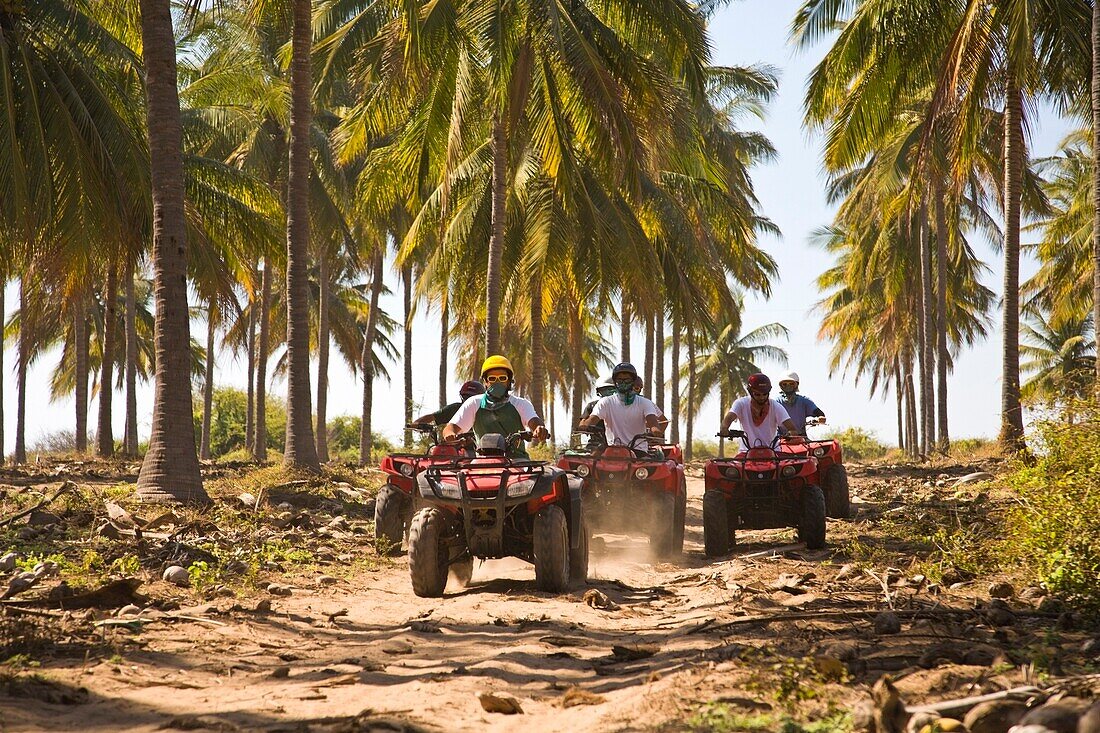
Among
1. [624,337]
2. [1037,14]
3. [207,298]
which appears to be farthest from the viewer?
[624,337]

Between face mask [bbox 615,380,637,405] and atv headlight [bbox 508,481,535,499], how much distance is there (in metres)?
3.88

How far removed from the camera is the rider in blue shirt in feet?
39.9

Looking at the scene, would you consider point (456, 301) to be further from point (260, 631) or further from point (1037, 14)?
point (260, 631)

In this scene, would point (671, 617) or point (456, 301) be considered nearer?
point (671, 617)

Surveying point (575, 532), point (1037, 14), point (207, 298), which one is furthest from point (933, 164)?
point (575, 532)

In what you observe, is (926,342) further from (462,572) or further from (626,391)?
(462,572)

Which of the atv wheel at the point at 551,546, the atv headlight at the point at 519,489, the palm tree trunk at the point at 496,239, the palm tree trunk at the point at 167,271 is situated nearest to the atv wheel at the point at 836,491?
the atv wheel at the point at 551,546

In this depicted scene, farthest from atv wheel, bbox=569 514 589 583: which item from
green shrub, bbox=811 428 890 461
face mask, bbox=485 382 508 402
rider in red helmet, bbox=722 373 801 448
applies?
green shrub, bbox=811 428 890 461

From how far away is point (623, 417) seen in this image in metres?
11.4

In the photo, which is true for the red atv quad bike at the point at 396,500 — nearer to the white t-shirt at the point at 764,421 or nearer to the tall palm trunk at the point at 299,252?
the white t-shirt at the point at 764,421

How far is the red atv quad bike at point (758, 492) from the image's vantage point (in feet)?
33.4

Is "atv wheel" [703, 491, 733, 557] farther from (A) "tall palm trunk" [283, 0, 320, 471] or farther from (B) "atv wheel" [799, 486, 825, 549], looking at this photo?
(A) "tall palm trunk" [283, 0, 320, 471]

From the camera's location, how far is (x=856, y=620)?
5996 millimetres

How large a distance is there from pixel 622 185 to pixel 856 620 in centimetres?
1205
